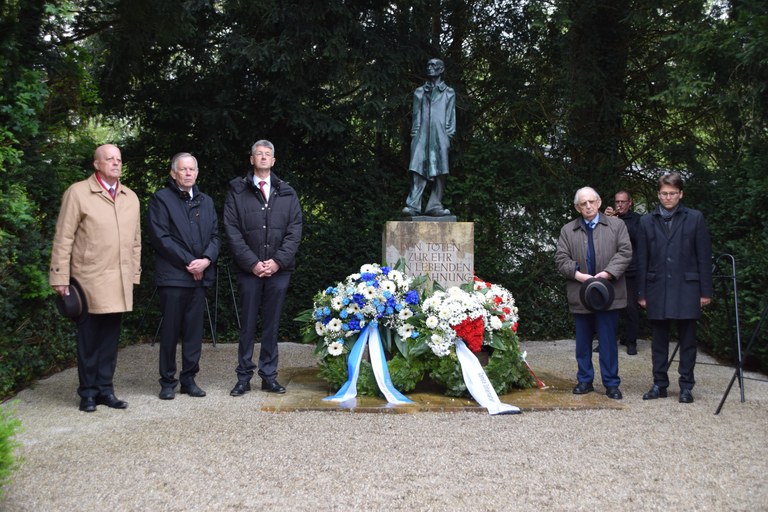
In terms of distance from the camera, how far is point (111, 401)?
5578 millimetres

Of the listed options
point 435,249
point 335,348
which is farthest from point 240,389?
point 435,249

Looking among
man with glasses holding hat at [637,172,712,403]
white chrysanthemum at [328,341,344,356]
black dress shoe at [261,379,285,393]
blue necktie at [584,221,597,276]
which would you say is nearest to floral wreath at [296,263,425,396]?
white chrysanthemum at [328,341,344,356]

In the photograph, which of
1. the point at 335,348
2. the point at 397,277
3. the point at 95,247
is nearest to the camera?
the point at 95,247

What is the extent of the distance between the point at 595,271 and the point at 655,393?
108cm

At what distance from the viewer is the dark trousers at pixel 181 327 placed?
5840 mm

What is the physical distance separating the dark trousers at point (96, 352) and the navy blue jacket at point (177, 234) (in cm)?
51

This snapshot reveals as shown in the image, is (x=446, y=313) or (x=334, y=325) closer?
(x=446, y=313)

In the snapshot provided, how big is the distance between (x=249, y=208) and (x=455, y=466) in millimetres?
2882

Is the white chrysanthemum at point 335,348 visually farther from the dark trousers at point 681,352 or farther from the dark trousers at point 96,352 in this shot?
the dark trousers at point 681,352

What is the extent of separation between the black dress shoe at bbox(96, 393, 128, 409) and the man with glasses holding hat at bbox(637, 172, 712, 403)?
4.06 meters

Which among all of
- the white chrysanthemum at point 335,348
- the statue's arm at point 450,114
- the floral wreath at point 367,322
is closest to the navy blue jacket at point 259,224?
the floral wreath at point 367,322

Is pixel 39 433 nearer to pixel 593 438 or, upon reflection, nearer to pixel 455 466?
pixel 455 466

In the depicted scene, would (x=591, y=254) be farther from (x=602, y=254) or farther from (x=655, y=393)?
(x=655, y=393)

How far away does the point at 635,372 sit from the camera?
→ 24.7ft
